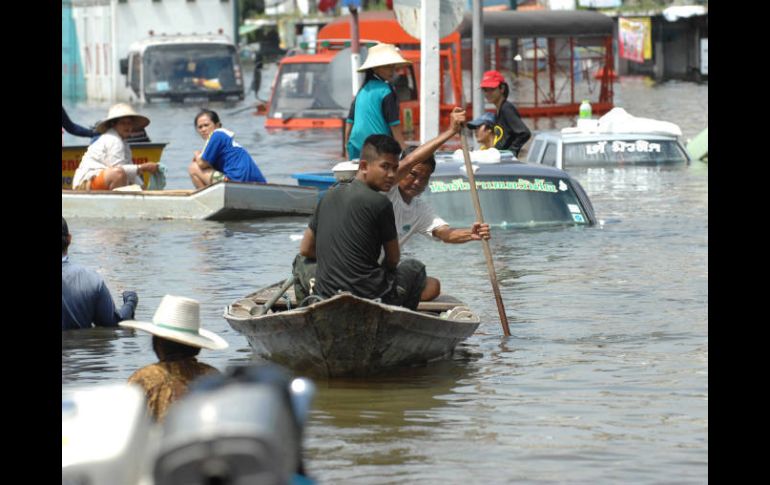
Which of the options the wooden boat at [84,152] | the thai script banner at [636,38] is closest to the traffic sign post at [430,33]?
the wooden boat at [84,152]

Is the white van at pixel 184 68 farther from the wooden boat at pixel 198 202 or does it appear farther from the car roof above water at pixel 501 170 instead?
the car roof above water at pixel 501 170

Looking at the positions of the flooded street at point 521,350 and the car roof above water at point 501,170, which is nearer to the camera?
the flooded street at point 521,350

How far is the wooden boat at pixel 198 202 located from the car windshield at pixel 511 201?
152 inches

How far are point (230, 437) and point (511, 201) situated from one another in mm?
12233

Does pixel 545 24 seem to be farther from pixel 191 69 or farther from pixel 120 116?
pixel 120 116

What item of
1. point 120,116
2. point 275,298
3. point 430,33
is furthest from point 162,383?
point 120,116

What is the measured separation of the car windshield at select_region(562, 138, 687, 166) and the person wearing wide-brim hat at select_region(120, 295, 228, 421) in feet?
46.4

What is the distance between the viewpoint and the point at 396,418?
8.68 m

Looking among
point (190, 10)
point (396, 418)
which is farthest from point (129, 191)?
point (190, 10)

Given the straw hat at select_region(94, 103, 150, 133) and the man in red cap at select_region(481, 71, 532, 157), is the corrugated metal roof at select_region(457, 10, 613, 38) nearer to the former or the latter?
the straw hat at select_region(94, 103, 150, 133)

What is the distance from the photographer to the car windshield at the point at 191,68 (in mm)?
48656

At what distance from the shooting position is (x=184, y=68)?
1929 inches

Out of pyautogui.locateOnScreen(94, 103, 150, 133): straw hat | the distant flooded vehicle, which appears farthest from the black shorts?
pyautogui.locateOnScreen(94, 103, 150, 133): straw hat
